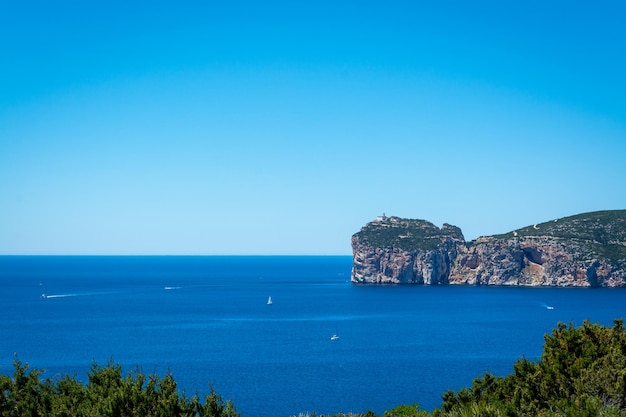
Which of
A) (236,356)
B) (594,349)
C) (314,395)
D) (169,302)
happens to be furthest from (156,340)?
(594,349)

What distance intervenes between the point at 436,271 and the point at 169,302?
8399 cm

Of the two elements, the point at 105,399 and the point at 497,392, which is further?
the point at 497,392

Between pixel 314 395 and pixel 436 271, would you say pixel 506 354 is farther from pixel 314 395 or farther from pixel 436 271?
pixel 436 271

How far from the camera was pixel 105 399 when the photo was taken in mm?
21125

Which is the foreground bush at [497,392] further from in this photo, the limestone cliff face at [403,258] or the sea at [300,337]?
the limestone cliff face at [403,258]

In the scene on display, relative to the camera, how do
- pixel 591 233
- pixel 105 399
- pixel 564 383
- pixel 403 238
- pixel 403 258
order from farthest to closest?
pixel 403 238 < pixel 403 258 < pixel 591 233 < pixel 564 383 < pixel 105 399

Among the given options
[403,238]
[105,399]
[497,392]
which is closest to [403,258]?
[403,238]

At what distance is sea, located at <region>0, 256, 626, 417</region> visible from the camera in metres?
56.2

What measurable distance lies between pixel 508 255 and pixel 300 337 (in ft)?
345

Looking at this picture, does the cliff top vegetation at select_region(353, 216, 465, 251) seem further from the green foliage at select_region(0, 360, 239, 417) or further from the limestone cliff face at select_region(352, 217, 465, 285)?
the green foliage at select_region(0, 360, 239, 417)

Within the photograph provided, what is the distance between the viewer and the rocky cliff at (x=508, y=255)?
167 metres

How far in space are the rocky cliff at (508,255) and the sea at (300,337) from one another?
9.65m

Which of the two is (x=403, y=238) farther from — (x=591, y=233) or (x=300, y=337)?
(x=300, y=337)

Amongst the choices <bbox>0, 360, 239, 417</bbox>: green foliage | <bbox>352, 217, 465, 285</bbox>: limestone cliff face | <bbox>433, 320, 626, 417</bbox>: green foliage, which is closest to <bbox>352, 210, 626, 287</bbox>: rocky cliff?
<bbox>352, 217, 465, 285</bbox>: limestone cliff face
